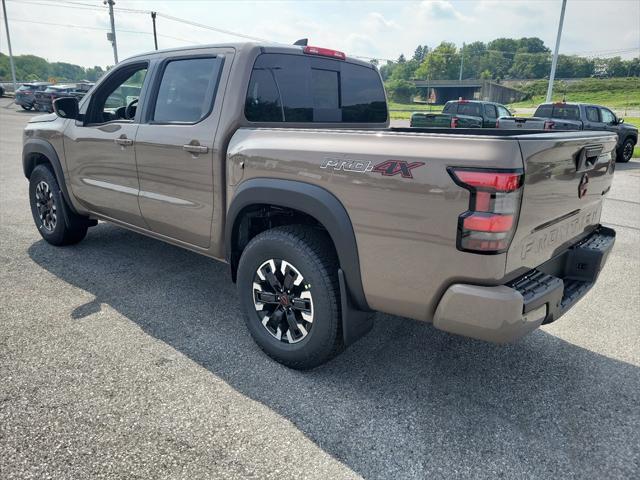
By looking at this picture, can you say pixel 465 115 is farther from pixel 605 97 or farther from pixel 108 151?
pixel 605 97

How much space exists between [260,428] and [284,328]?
2.33 feet

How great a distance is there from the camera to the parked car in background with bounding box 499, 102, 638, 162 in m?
14.5

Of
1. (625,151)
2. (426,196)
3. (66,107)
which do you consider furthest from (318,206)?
(625,151)

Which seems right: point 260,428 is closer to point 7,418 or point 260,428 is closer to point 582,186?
point 7,418

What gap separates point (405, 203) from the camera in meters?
2.23

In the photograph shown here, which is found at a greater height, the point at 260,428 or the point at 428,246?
the point at 428,246

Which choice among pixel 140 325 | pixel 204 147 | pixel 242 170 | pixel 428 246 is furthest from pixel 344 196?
pixel 140 325

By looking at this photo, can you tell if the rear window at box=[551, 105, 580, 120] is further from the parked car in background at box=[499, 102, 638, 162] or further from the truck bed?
the truck bed

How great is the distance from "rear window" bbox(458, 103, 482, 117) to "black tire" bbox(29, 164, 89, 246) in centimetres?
1438

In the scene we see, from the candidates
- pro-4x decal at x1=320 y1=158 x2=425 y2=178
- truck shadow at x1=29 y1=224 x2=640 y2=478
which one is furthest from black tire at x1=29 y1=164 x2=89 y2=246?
pro-4x decal at x1=320 y1=158 x2=425 y2=178

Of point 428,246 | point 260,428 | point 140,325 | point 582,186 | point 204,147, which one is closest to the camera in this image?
point 428,246

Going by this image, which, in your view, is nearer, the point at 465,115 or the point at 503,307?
the point at 503,307

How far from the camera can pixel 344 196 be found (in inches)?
96.8

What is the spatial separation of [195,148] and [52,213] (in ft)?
8.94
